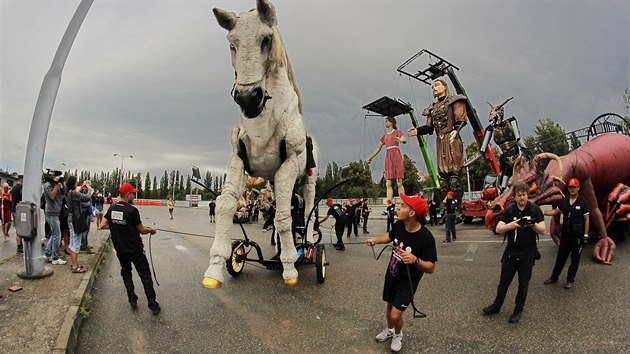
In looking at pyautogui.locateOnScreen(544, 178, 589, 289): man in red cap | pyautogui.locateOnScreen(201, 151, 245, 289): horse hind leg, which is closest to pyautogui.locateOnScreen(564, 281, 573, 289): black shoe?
pyautogui.locateOnScreen(544, 178, 589, 289): man in red cap

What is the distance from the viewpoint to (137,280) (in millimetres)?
5777

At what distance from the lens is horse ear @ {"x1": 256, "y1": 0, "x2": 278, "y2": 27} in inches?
145

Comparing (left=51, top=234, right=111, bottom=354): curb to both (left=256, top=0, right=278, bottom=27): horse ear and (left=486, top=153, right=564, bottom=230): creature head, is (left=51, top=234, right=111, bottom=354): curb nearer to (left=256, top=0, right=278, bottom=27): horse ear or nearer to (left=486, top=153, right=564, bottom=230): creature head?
(left=256, top=0, right=278, bottom=27): horse ear

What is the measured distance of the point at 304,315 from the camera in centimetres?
411

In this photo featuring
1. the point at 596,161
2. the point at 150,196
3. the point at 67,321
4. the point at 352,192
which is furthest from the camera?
the point at 150,196

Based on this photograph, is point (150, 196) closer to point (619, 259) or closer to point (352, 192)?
point (352, 192)

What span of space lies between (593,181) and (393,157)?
4276 mm

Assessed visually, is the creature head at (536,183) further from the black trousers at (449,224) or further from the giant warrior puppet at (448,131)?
the black trousers at (449,224)

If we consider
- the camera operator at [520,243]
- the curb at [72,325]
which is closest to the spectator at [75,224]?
the curb at [72,325]

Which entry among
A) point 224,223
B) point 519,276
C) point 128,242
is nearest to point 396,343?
point 519,276

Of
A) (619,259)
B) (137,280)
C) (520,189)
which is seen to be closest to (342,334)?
(520,189)

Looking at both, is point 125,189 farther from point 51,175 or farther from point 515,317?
point 515,317

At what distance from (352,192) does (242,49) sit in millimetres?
44474

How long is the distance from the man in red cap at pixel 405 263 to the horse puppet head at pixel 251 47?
1.80m
